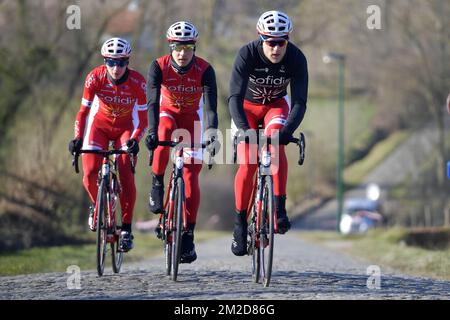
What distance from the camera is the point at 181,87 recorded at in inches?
398

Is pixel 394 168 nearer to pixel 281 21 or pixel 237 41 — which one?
pixel 237 41

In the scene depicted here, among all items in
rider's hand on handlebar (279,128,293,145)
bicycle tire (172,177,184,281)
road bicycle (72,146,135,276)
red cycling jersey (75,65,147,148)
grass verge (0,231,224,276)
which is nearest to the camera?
rider's hand on handlebar (279,128,293,145)

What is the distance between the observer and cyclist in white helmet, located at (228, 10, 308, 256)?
9188 millimetres

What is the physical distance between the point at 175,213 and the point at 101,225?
951 mm

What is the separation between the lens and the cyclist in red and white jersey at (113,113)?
1044cm

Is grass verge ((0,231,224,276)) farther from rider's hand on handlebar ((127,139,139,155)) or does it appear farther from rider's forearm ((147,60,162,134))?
rider's forearm ((147,60,162,134))

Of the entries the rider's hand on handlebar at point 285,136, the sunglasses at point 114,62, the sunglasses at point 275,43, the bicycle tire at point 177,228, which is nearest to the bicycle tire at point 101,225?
the bicycle tire at point 177,228

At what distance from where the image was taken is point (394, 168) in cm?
6600

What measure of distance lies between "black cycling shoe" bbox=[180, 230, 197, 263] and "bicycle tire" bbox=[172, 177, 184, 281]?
1.03 ft

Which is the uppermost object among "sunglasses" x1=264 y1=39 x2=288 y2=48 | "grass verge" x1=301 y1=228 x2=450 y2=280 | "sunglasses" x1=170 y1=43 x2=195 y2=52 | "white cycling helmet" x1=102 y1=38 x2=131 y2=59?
"white cycling helmet" x1=102 y1=38 x2=131 y2=59

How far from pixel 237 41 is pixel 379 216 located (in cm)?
1317

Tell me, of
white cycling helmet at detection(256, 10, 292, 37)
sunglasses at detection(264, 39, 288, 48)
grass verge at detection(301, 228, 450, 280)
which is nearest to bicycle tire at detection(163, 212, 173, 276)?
sunglasses at detection(264, 39, 288, 48)

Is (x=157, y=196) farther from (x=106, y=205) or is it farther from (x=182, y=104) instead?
(x=182, y=104)

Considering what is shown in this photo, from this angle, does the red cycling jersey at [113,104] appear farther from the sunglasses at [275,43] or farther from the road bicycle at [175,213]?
the sunglasses at [275,43]
